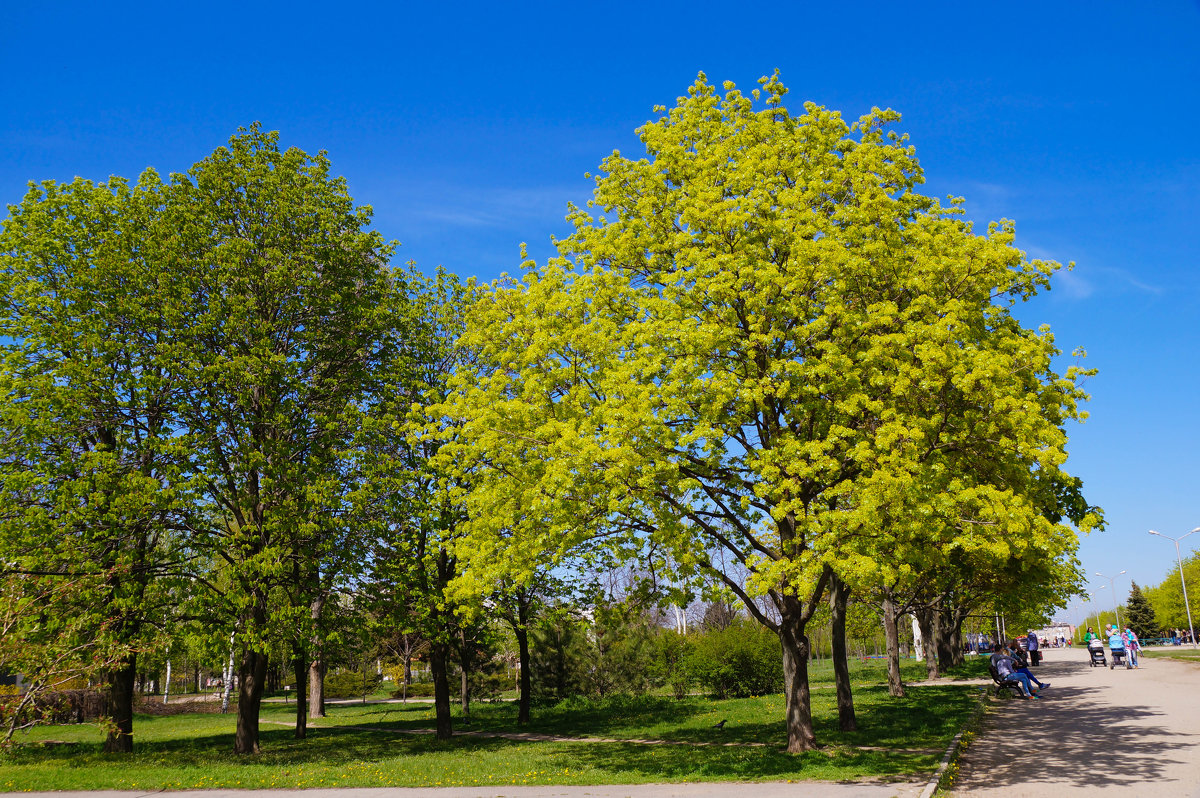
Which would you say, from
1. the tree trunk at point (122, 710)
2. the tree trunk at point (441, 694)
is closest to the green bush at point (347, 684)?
the tree trunk at point (441, 694)

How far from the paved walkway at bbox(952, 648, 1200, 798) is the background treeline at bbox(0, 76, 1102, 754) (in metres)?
3.02

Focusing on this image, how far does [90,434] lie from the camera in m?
18.5

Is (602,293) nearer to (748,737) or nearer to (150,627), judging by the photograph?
(748,737)

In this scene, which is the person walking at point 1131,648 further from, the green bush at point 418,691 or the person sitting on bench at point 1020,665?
the green bush at point 418,691

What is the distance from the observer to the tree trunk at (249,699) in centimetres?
1814

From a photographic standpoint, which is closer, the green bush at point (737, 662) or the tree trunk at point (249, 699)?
the tree trunk at point (249, 699)

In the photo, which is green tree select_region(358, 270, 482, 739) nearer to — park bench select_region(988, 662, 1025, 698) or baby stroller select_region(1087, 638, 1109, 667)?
park bench select_region(988, 662, 1025, 698)

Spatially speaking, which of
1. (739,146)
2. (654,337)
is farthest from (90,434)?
(739,146)

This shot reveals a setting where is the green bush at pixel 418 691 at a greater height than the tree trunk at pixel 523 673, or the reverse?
the tree trunk at pixel 523 673

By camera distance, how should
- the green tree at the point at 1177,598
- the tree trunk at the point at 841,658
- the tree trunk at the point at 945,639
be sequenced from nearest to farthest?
the tree trunk at the point at 841,658 < the tree trunk at the point at 945,639 < the green tree at the point at 1177,598

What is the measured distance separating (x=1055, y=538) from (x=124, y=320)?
20564 mm

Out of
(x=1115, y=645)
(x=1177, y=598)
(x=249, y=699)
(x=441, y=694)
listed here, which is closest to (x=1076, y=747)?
(x=441, y=694)

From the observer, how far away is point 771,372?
12297 mm

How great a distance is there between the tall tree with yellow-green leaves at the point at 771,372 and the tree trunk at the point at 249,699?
29.0 ft
